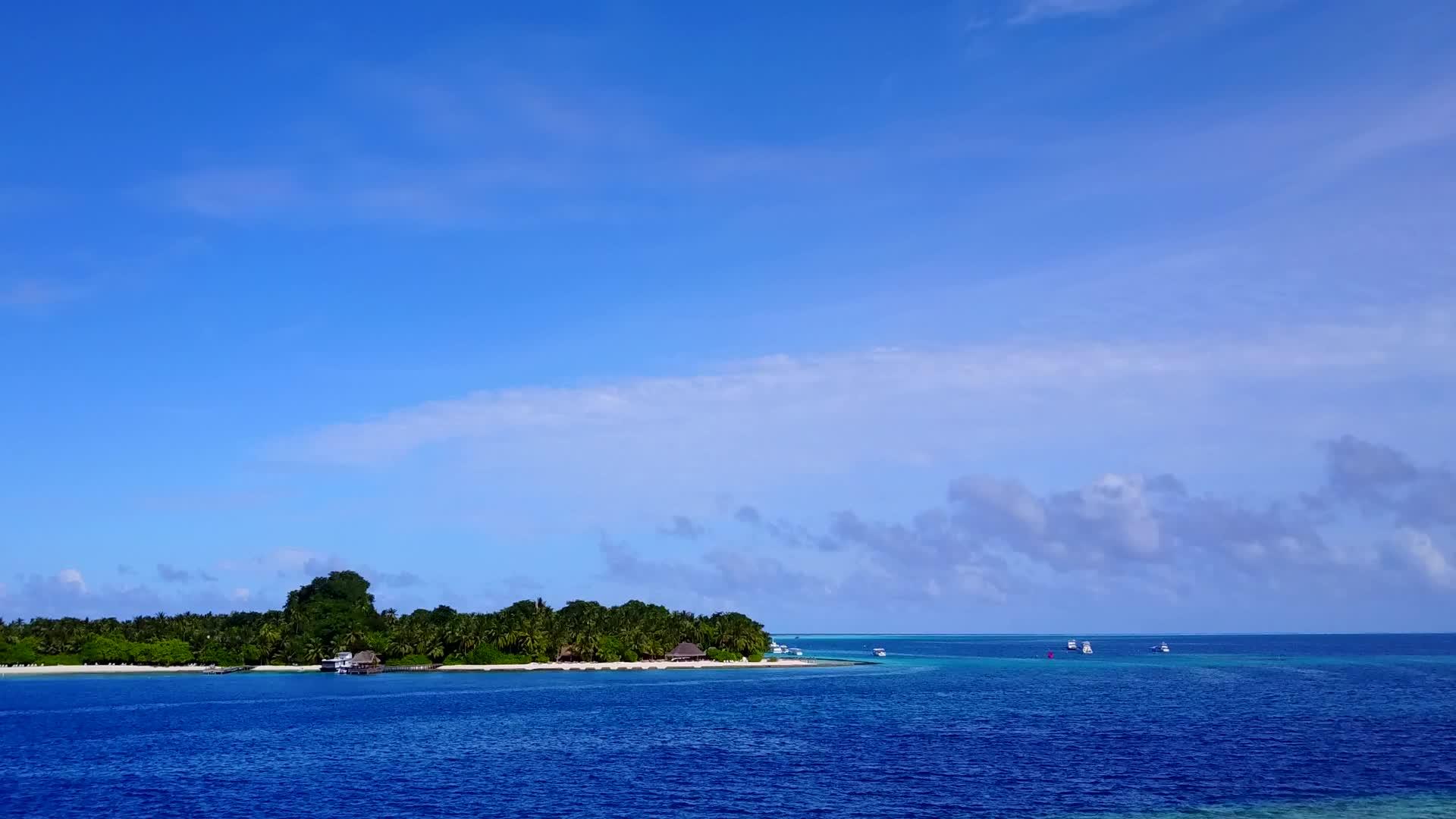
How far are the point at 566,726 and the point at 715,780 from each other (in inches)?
1558

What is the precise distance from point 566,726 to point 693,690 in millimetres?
52448

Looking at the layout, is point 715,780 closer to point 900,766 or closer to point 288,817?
point 900,766

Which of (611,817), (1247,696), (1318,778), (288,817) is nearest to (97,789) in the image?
(288,817)

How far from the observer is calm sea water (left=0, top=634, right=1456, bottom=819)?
66625 mm

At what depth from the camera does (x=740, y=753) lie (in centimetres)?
8844

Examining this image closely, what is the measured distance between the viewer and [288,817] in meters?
63.5

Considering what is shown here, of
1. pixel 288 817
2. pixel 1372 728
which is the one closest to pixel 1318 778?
pixel 1372 728

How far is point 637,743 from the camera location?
9588 cm

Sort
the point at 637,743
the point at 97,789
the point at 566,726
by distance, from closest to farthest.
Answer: the point at 97,789 < the point at 637,743 < the point at 566,726

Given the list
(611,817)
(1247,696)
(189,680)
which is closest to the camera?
(611,817)

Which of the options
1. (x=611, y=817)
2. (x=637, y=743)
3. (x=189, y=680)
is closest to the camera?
(x=611, y=817)

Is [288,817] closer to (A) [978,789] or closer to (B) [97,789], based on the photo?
(B) [97,789]

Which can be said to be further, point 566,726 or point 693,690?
point 693,690

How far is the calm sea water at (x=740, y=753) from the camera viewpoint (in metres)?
66.6
